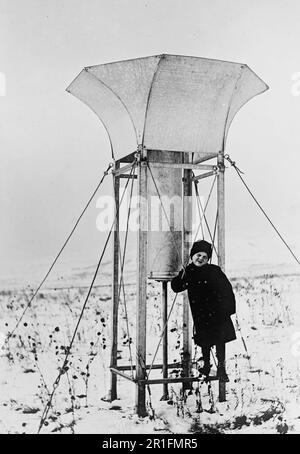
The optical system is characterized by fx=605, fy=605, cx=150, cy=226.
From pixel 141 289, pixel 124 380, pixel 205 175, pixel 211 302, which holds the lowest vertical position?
pixel 124 380

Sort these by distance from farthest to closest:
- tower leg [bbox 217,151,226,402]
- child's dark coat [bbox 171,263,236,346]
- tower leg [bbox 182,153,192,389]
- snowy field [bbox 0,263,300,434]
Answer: tower leg [bbox 182,153,192,389]
tower leg [bbox 217,151,226,402]
child's dark coat [bbox 171,263,236,346]
snowy field [bbox 0,263,300,434]

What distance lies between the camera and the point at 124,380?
7.89 meters

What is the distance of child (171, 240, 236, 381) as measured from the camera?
6.56 meters

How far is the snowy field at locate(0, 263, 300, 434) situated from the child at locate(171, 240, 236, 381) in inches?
23.1

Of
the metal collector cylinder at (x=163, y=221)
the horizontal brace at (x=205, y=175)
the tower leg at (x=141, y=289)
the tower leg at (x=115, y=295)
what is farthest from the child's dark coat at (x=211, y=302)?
the horizontal brace at (x=205, y=175)

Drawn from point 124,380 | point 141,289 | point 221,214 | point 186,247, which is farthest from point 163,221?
point 124,380

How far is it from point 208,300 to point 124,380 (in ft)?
6.65

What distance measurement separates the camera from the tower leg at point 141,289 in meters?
6.36

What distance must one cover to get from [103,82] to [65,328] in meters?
4.70

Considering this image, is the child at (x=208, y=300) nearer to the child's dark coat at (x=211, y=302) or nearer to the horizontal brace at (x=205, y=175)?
the child's dark coat at (x=211, y=302)

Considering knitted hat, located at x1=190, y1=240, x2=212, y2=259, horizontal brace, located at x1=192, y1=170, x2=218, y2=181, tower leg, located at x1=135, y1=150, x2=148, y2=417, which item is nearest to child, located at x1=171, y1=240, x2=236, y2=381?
knitted hat, located at x1=190, y1=240, x2=212, y2=259

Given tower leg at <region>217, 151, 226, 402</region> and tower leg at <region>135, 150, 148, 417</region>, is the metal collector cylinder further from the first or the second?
tower leg at <region>217, 151, 226, 402</region>

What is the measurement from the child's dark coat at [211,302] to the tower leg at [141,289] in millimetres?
429

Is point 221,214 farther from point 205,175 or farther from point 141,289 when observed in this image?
point 141,289
